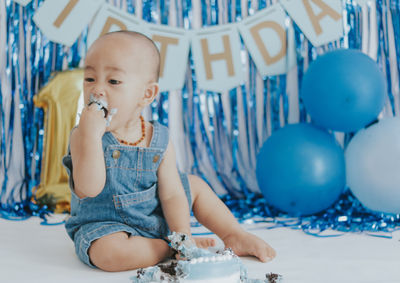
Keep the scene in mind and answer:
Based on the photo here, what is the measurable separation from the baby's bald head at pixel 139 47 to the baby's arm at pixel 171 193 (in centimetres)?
19

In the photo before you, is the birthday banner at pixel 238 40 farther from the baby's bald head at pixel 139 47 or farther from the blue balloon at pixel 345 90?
the baby's bald head at pixel 139 47

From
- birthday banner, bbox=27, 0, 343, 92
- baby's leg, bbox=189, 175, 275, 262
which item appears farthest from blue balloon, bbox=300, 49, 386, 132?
baby's leg, bbox=189, 175, 275, 262

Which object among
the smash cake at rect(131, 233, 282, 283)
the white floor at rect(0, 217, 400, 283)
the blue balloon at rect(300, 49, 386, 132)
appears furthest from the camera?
the blue balloon at rect(300, 49, 386, 132)

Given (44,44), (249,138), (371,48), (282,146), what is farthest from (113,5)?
(371,48)

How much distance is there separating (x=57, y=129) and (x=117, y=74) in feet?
2.57

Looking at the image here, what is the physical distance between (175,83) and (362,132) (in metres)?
0.74

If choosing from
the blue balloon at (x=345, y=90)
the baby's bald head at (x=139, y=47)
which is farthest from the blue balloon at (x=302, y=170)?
the baby's bald head at (x=139, y=47)

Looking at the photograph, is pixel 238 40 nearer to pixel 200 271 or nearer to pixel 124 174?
pixel 124 174

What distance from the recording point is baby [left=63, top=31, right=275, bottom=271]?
96cm

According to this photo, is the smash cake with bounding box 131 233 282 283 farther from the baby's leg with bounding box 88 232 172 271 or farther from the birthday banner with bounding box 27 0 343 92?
the birthday banner with bounding box 27 0 343 92

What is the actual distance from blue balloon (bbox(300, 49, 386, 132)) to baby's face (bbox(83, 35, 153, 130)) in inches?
27.9

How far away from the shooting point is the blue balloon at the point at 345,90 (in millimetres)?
1503

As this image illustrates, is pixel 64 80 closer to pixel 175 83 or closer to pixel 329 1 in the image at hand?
pixel 175 83

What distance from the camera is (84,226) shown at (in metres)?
1.04
